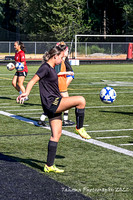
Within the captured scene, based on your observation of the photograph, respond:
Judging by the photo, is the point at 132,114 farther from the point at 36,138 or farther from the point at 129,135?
the point at 36,138

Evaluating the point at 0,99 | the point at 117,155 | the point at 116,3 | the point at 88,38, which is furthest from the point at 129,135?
the point at 116,3

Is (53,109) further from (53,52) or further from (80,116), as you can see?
(53,52)

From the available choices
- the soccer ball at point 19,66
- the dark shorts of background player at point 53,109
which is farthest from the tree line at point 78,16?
the dark shorts of background player at point 53,109

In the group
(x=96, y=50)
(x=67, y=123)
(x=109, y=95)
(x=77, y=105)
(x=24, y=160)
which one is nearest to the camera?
(x=77, y=105)

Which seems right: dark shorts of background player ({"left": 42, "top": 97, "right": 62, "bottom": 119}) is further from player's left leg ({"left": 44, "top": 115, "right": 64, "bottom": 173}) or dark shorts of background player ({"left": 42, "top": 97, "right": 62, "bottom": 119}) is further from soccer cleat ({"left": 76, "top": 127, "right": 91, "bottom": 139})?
soccer cleat ({"left": 76, "top": 127, "right": 91, "bottom": 139})

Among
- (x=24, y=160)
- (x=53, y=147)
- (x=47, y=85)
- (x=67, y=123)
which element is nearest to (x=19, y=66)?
(x=67, y=123)

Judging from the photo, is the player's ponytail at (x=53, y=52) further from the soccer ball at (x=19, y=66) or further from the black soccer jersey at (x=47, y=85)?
the soccer ball at (x=19, y=66)

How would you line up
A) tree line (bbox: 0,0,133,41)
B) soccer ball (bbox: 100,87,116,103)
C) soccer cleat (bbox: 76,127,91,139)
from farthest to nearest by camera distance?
tree line (bbox: 0,0,133,41) → soccer ball (bbox: 100,87,116,103) → soccer cleat (bbox: 76,127,91,139)

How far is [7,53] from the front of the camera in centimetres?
5581

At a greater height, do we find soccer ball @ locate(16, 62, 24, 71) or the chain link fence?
soccer ball @ locate(16, 62, 24, 71)

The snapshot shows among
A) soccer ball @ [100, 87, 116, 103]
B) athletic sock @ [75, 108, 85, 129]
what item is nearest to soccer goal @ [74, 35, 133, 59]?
soccer ball @ [100, 87, 116, 103]

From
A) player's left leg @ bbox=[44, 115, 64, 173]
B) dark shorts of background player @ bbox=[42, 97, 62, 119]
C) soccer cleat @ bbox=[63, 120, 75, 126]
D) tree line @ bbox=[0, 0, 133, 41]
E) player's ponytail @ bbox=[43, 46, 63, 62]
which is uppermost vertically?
tree line @ bbox=[0, 0, 133, 41]

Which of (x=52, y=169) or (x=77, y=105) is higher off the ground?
(x=77, y=105)

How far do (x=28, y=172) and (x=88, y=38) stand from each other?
56226 millimetres
